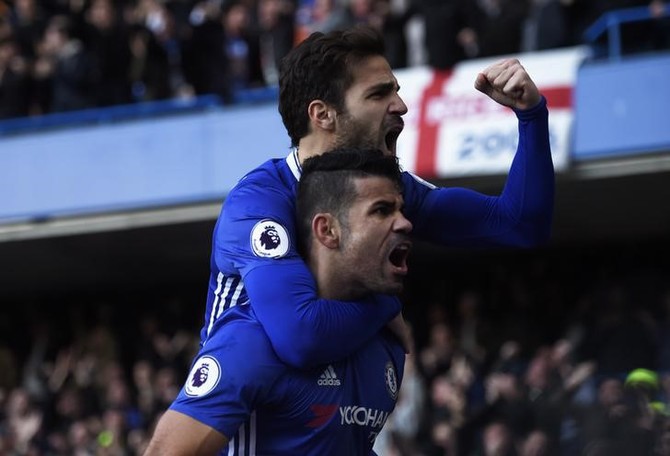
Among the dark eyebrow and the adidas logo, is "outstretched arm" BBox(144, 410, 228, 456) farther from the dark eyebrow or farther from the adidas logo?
the dark eyebrow

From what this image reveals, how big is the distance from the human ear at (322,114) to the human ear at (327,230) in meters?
0.34

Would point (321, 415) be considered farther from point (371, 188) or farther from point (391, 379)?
point (371, 188)

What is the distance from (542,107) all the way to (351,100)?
1.88ft

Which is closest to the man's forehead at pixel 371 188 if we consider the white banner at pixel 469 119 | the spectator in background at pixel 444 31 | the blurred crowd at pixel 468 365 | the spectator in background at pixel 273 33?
the blurred crowd at pixel 468 365

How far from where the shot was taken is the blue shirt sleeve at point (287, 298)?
3926mm

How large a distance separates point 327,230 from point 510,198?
2.20 feet

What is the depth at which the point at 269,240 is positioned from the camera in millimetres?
4027

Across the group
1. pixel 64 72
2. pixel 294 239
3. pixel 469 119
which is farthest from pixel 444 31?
pixel 294 239

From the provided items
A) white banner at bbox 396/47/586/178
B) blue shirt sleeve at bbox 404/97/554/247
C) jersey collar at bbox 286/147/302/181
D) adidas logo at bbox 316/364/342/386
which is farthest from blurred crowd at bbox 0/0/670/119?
adidas logo at bbox 316/364/342/386

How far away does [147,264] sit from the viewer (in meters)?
18.8

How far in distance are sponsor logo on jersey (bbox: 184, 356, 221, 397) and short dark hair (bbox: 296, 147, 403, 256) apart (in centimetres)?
43

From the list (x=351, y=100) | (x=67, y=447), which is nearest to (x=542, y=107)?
(x=351, y=100)

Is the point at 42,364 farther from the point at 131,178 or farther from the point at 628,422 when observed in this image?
the point at 628,422

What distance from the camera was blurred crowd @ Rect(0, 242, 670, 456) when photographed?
32.4ft
